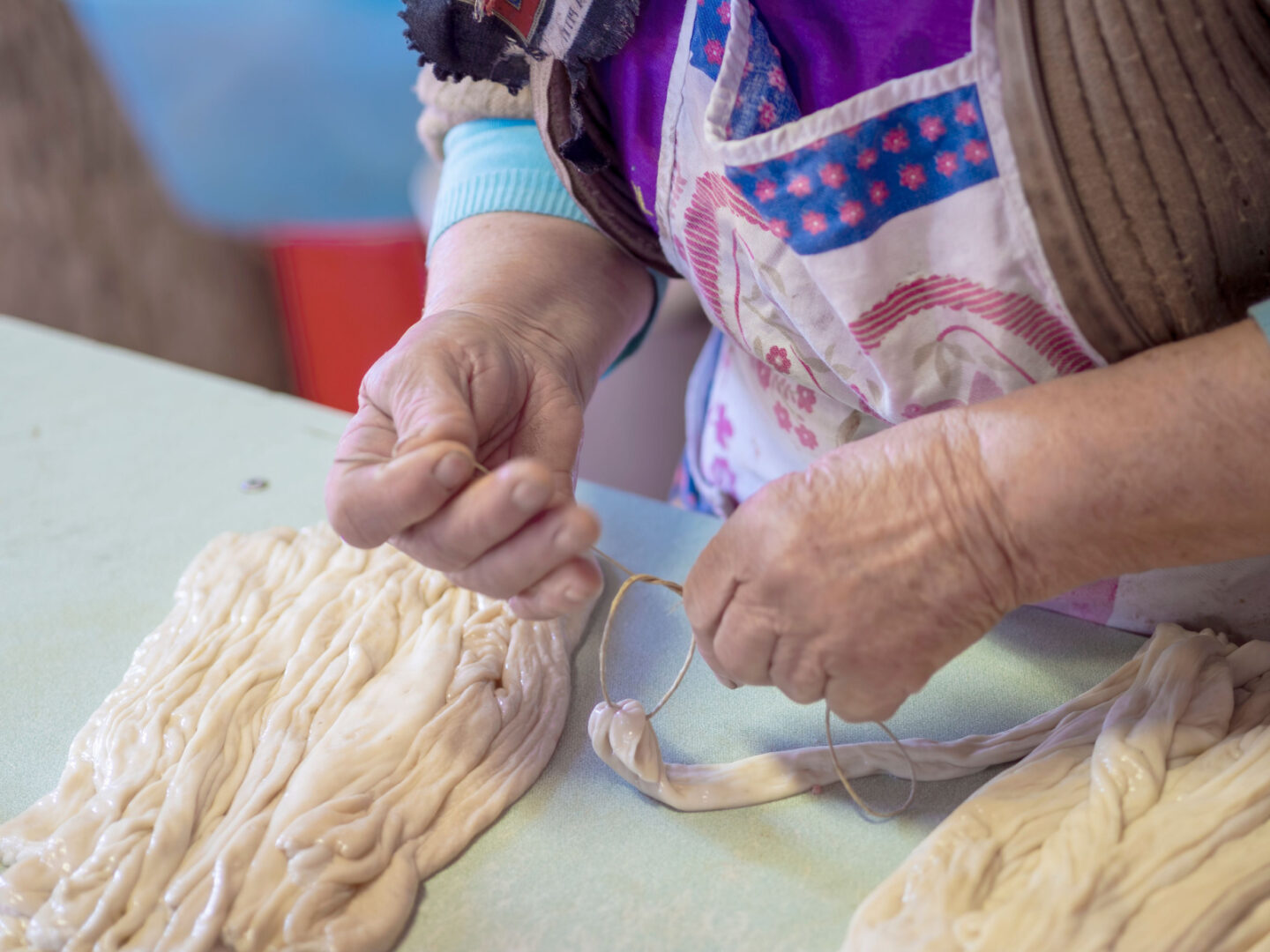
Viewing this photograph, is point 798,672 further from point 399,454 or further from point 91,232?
point 91,232

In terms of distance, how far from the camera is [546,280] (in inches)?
42.3

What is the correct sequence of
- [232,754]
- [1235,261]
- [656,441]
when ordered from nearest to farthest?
[1235,261] < [232,754] < [656,441]

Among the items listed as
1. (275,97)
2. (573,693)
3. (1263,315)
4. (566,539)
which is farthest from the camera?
(275,97)

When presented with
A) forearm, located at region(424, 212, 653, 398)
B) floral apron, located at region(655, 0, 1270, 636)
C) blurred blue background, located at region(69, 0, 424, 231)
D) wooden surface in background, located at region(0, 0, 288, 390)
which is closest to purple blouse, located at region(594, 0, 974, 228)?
floral apron, located at region(655, 0, 1270, 636)

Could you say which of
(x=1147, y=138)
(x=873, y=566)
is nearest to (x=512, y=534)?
(x=873, y=566)

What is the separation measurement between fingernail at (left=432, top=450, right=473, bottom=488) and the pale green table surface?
308 mm

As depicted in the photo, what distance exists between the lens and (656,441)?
5.62 ft

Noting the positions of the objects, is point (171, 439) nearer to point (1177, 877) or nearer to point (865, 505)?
point (865, 505)

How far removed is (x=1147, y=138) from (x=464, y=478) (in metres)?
0.52

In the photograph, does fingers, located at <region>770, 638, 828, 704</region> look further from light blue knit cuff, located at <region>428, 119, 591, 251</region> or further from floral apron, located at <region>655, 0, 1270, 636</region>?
Result: light blue knit cuff, located at <region>428, 119, 591, 251</region>

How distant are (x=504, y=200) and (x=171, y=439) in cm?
69

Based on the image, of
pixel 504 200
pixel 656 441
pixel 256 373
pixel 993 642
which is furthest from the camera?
pixel 256 373

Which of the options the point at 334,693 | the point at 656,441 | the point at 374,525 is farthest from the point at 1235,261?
the point at 656,441

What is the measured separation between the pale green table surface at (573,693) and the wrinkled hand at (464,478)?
210 millimetres
